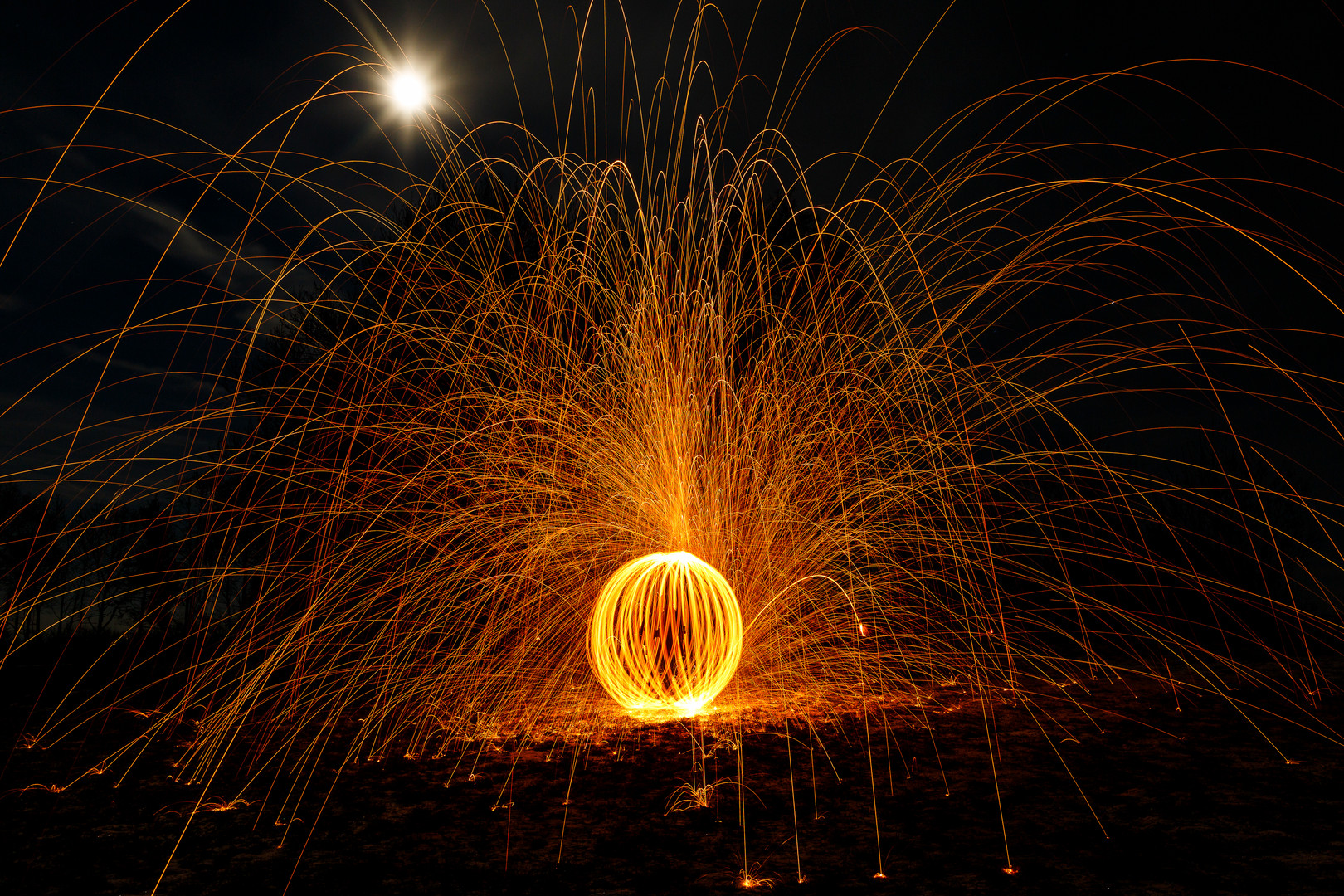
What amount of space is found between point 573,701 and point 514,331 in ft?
11.4

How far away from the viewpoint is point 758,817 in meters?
3.64

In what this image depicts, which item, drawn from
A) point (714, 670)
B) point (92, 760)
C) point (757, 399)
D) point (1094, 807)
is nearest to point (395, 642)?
point (92, 760)

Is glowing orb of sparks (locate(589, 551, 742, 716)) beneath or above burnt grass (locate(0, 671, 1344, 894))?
above

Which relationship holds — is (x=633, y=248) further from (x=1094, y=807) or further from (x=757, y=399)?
(x=1094, y=807)

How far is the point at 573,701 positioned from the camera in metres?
6.21

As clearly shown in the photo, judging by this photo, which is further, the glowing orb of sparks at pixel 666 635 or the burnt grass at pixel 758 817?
the glowing orb of sparks at pixel 666 635

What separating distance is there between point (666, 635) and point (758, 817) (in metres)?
2.05

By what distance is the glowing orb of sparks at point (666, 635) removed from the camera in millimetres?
5281

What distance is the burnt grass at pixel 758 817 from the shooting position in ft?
9.87

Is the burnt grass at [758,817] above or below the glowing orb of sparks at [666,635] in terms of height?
below

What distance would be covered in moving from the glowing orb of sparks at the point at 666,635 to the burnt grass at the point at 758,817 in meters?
0.41

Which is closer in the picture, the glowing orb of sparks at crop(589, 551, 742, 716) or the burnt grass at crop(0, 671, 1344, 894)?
the burnt grass at crop(0, 671, 1344, 894)

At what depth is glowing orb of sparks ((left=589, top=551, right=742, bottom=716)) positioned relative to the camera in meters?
5.28

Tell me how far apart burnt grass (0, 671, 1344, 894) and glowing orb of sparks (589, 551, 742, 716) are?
0.41 meters
